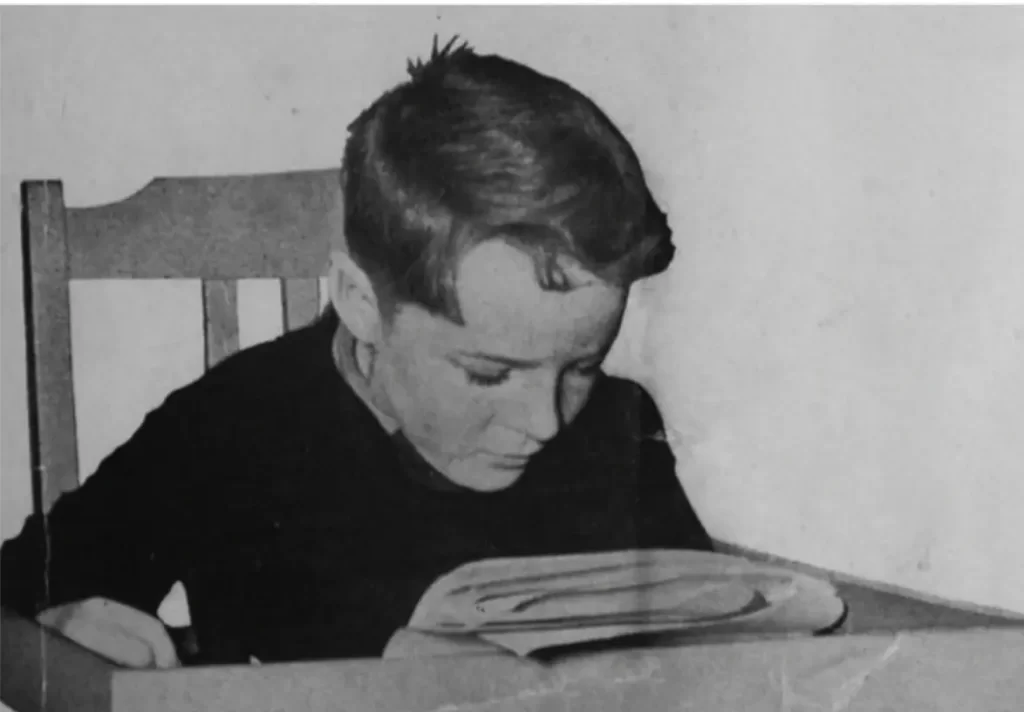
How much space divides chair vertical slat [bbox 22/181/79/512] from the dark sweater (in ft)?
0.10

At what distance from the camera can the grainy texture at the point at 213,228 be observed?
43.9 inches

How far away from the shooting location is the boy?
1111 mm

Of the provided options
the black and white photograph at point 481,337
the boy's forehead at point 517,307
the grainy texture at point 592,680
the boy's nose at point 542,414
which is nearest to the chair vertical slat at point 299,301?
the black and white photograph at point 481,337

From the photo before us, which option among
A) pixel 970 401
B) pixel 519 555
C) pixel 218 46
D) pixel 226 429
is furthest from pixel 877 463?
pixel 218 46

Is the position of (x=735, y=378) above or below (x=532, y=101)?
below

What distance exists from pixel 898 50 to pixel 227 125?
2.24ft

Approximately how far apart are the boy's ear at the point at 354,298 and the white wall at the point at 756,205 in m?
0.08

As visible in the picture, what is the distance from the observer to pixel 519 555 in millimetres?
1159

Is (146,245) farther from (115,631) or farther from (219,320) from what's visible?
(115,631)

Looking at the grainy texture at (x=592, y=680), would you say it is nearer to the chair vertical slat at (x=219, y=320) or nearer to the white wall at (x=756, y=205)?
the white wall at (x=756, y=205)

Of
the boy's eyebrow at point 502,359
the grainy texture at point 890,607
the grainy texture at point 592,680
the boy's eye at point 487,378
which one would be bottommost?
the grainy texture at point 592,680

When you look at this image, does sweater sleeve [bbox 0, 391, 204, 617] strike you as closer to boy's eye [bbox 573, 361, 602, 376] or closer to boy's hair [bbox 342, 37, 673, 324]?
boy's hair [bbox 342, 37, 673, 324]

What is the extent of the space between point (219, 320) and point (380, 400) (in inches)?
6.9

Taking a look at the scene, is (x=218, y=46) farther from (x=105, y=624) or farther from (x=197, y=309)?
(x=105, y=624)
